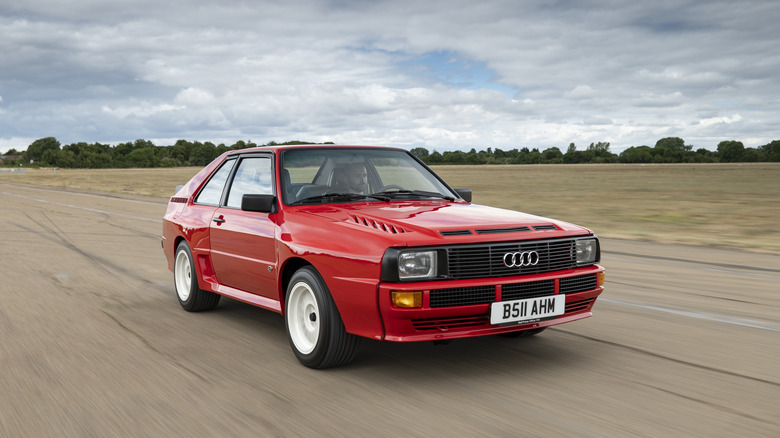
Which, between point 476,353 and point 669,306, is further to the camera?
point 669,306

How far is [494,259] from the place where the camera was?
419 cm

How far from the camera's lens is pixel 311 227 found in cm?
465

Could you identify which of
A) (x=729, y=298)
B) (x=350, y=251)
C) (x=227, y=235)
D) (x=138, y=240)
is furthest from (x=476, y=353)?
(x=138, y=240)

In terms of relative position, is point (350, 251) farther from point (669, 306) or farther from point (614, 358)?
point (669, 306)

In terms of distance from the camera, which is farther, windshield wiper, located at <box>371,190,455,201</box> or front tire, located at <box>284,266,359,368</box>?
windshield wiper, located at <box>371,190,455,201</box>

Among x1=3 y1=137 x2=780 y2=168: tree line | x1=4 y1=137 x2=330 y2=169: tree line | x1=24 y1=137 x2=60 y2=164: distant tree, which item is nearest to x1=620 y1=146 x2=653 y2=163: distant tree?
x1=3 y1=137 x2=780 y2=168: tree line

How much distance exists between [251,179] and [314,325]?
168 centimetres

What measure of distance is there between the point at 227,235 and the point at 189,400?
201 centimetres

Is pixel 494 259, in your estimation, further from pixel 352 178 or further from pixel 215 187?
pixel 215 187

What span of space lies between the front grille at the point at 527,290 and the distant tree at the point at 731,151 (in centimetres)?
11397

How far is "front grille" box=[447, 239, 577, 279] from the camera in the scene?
411 cm

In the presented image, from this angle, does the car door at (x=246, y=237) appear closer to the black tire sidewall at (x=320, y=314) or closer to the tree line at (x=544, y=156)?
the black tire sidewall at (x=320, y=314)

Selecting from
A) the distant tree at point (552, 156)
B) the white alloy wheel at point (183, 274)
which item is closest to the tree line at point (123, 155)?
the distant tree at point (552, 156)

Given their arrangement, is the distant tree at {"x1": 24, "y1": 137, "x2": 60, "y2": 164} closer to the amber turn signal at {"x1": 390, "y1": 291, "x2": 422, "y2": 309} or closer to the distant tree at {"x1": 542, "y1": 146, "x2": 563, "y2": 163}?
the distant tree at {"x1": 542, "y1": 146, "x2": 563, "y2": 163}
